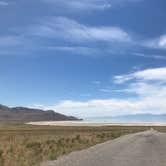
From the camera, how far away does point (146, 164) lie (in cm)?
1930

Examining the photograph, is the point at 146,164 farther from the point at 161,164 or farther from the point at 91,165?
the point at 91,165

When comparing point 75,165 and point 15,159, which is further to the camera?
point 15,159

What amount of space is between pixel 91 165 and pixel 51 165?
1682 mm

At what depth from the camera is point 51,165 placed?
717 inches

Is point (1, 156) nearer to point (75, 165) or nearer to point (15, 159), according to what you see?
point (15, 159)

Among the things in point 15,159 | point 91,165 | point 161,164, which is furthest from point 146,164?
point 15,159

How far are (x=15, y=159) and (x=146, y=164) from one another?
611 centimetres

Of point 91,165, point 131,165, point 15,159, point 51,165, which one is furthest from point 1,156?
point 131,165

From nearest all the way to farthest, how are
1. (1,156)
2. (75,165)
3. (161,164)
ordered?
1. (75,165)
2. (161,164)
3. (1,156)

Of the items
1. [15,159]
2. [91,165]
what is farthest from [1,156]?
[91,165]

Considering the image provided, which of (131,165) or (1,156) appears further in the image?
(1,156)

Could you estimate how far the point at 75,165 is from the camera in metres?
18.1

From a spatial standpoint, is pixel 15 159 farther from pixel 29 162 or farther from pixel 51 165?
pixel 51 165

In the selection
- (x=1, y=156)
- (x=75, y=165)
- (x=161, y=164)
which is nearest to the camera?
(x=75, y=165)
